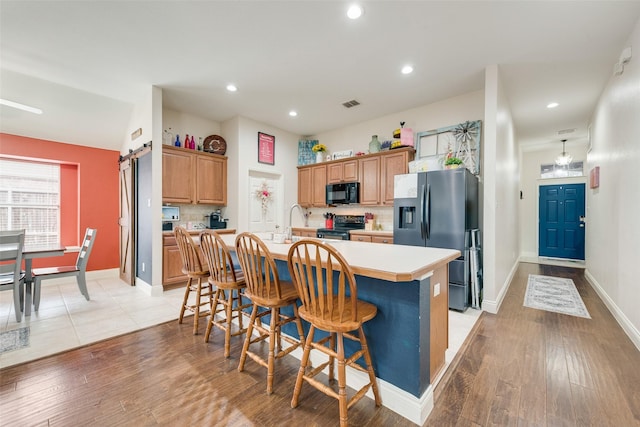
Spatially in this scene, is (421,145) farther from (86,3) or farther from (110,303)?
(110,303)

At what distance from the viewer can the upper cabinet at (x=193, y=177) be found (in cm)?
428

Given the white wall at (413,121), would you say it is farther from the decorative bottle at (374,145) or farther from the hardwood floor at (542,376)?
the hardwood floor at (542,376)

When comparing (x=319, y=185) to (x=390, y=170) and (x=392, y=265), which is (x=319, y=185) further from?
(x=392, y=265)

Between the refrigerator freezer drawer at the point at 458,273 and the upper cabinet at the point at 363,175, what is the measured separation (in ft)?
5.19

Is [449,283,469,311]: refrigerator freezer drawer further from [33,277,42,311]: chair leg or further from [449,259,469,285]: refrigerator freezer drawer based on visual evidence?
[33,277,42,311]: chair leg

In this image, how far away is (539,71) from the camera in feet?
11.0

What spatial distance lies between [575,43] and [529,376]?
3273mm

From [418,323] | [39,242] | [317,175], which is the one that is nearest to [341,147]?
[317,175]

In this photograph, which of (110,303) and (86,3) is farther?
(110,303)

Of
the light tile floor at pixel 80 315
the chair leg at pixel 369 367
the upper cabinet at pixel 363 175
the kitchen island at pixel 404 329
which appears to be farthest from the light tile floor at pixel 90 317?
the upper cabinet at pixel 363 175

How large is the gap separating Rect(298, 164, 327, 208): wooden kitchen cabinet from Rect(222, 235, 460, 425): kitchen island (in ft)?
12.7

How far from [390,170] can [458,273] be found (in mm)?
2014

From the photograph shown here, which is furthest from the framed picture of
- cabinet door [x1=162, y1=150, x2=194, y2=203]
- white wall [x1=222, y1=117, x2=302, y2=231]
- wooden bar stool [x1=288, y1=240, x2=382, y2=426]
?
wooden bar stool [x1=288, y1=240, x2=382, y2=426]

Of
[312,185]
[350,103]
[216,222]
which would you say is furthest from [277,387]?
[312,185]
